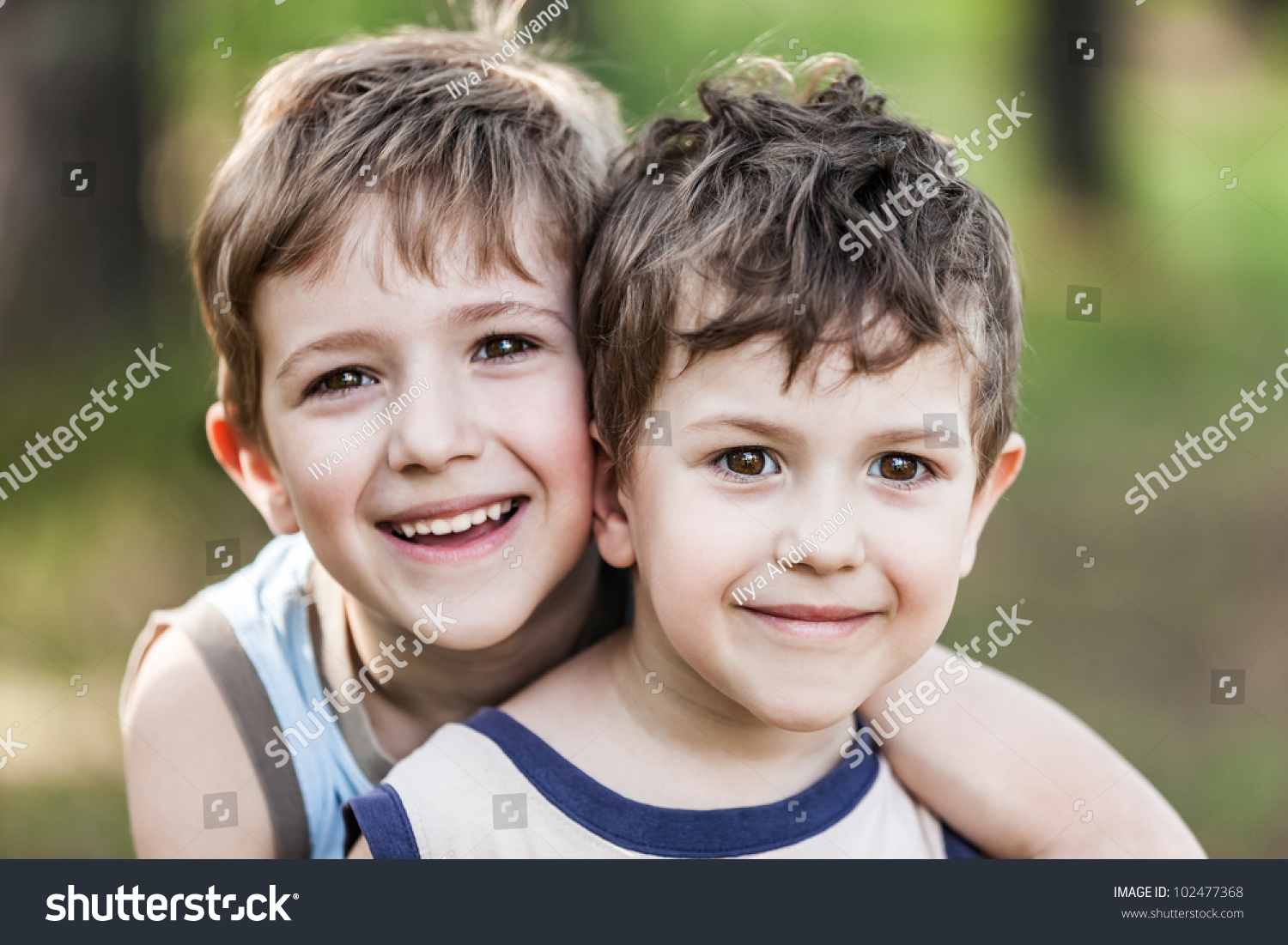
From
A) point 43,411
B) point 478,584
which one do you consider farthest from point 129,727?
point 43,411

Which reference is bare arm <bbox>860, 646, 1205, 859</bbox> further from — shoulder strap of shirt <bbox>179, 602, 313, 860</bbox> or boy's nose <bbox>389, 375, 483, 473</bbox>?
shoulder strap of shirt <bbox>179, 602, 313, 860</bbox>

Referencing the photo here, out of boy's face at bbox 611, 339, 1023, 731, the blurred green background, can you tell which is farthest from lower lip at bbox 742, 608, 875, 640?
the blurred green background

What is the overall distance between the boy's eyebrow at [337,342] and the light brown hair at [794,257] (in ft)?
0.88

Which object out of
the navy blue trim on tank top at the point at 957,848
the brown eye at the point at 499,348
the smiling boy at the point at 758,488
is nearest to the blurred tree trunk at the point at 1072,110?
the smiling boy at the point at 758,488

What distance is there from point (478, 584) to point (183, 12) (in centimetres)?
178

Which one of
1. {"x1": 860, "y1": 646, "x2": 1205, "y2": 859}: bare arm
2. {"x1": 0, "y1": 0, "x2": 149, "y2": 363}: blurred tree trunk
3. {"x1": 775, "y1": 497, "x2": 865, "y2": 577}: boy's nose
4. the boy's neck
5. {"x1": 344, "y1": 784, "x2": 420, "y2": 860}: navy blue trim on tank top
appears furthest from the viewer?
{"x1": 0, "y1": 0, "x2": 149, "y2": 363}: blurred tree trunk

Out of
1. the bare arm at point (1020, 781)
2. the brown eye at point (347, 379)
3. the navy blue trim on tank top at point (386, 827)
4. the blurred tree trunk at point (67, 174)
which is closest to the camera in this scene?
the navy blue trim on tank top at point (386, 827)

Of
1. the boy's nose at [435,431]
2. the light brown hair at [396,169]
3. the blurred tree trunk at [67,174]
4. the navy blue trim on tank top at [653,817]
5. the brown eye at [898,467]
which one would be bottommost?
the navy blue trim on tank top at [653,817]

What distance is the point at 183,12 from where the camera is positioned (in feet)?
8.27

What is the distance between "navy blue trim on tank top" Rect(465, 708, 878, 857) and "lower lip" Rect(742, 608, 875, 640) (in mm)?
265

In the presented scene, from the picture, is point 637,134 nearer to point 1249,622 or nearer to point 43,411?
point 43,411

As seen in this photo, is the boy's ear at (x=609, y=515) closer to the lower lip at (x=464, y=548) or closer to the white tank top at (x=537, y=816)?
the lower lip at (x=464, y=548)

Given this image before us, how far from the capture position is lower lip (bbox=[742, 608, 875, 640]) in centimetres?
130

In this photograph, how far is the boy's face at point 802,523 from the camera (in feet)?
4.04
